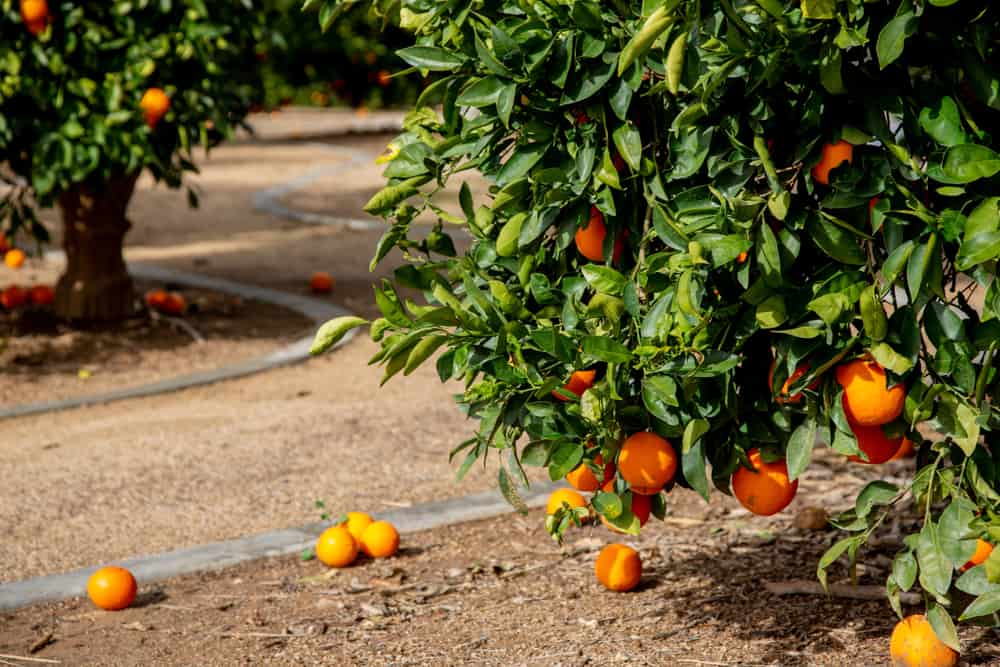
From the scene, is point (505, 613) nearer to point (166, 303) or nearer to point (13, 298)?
point (166, 303)

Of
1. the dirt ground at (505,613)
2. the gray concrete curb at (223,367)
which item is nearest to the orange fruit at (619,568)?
the dirt ground at (505,613)

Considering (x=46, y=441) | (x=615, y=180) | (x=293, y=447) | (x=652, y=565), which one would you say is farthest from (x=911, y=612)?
(x=46, y=441)

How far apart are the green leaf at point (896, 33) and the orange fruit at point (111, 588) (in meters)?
2.67

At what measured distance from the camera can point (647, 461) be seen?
8.46 ft

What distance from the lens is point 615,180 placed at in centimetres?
248

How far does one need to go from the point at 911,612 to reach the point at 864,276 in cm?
141

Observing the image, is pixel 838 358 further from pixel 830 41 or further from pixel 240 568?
pixel 240 568

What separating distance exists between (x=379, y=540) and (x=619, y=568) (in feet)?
2.83

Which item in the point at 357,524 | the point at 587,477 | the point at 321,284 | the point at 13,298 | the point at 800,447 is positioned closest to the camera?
the point at 800,447

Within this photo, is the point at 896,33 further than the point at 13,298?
No

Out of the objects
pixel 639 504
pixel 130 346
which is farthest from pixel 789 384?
pixel 130 346

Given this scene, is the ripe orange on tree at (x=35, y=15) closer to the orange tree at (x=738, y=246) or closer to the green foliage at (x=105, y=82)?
the green foliage at (x=105, y=82)

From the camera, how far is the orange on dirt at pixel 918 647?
9.28ft

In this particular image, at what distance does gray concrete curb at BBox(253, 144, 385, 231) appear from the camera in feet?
38.8
